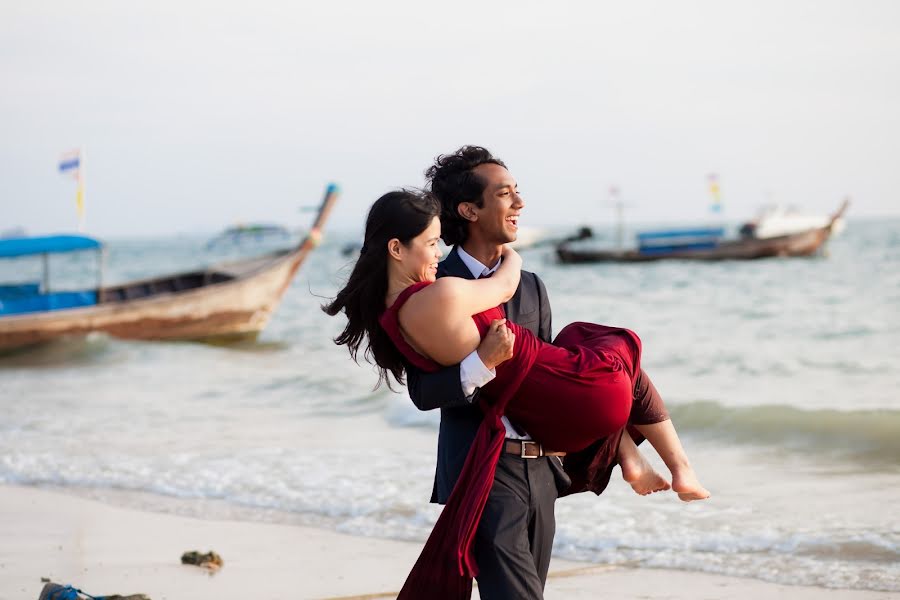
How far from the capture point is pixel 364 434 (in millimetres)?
9727

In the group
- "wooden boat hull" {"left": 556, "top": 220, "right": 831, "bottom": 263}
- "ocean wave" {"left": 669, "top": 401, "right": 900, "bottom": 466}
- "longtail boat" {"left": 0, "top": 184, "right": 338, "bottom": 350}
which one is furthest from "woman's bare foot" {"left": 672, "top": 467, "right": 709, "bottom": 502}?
"wooden boat hull" {"left": 556, "top": 220, "right": 831, "bottom": 263}

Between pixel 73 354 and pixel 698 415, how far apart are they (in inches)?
414

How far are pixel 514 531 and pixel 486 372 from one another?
413 mm

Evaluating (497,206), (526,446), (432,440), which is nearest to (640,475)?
(526,446)

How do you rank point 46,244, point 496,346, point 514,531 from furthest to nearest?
point 46,244
point 514,531
point 496,346

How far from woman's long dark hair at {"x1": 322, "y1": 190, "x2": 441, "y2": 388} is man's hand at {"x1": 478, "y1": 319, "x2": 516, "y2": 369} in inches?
10.9

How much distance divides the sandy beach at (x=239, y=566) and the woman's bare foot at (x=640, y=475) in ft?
→ 6.43

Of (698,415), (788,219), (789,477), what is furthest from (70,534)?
(788,219)

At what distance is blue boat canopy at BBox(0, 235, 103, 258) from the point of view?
56.9 ft

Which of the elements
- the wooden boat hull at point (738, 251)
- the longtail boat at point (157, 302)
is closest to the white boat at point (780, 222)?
the wooden boat hull at point (738, 251)

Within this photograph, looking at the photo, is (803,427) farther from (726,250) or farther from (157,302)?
(726,250)

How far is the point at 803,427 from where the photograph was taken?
9219mm

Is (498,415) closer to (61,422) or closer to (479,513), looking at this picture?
(479,513)

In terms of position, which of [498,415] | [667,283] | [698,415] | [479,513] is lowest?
[667,283]
